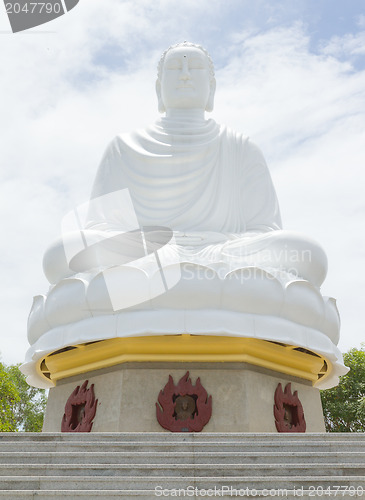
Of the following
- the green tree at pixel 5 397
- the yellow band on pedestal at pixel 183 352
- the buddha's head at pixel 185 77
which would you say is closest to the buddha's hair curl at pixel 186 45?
the buddha's head at pixel 185 77

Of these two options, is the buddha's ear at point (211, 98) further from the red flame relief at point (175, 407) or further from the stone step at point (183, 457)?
the stone step at point (183, 457)

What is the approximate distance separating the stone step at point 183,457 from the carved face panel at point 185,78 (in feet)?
19.6

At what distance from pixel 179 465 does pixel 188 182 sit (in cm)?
488

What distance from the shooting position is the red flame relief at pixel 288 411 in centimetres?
621

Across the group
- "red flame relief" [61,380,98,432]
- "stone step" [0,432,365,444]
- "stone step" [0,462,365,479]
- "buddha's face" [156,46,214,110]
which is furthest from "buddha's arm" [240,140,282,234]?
"stone step" [0,462,365,479]

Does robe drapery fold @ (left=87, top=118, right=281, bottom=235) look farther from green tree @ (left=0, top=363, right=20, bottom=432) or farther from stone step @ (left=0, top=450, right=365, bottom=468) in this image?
green tree @ (left=0, top=363, right=20, bottom=432)

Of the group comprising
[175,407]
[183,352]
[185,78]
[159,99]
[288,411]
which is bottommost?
[175,407]

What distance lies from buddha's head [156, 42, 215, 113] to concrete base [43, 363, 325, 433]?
4.10 metres

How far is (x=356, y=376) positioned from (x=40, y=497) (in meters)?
14.2

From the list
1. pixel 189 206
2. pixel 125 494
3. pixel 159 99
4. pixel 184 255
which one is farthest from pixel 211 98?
pixel 125 494

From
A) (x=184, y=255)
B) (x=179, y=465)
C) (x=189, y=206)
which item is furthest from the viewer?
(x=189, y=206)

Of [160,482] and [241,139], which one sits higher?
[241,139]

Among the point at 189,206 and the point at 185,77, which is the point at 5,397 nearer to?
the point at 189,206

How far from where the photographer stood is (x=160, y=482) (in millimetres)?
3406
